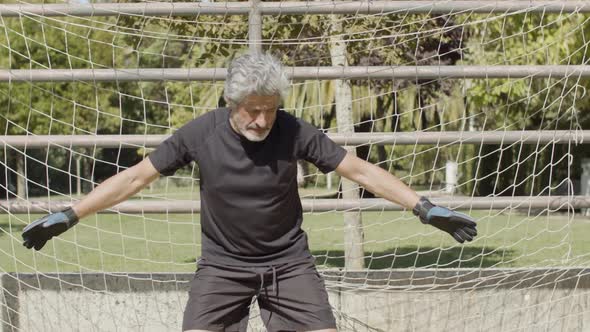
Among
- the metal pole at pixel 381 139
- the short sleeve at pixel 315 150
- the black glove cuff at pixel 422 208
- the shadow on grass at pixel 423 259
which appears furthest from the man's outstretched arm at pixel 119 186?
the shadow on grass at pixel 423 259

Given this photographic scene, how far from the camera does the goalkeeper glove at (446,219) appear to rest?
4500mm

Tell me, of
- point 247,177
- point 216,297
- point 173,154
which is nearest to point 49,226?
point 173,154

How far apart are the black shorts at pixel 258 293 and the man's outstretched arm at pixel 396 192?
1.51ft

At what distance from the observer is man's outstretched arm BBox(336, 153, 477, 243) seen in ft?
14.8

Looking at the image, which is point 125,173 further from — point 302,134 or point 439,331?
point 439,331

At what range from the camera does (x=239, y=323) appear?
460cm

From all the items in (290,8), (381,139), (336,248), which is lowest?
(336,248)

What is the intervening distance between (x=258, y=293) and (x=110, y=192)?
2.69ft

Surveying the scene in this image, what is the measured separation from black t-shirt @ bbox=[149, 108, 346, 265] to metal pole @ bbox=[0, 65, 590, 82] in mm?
1402

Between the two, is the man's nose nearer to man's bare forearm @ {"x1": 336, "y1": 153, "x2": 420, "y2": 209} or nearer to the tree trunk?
man's bare forearm @ {"x1": 336, "y1": 153, "x2": 420, "y2": 209}

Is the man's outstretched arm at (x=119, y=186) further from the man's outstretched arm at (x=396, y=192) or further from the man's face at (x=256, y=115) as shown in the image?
the man's outstretched arm at (x=396, y=192)

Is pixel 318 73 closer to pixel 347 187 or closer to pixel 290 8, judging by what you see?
pixel 290 8

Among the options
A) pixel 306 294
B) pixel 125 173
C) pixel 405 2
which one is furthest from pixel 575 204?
pixel 125 173

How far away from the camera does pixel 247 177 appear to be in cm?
438
